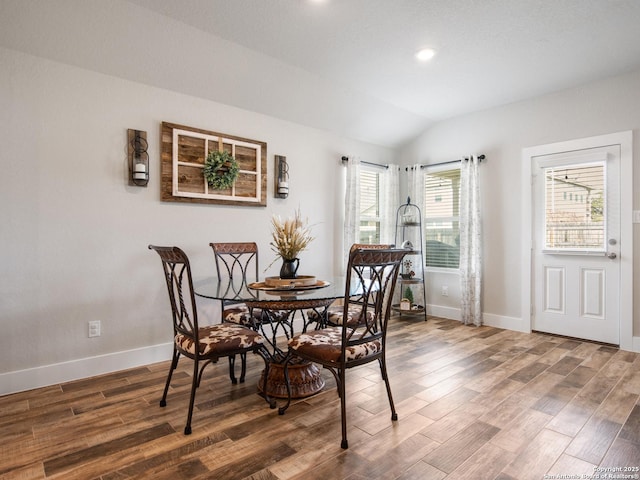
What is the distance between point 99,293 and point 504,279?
4220 millimetres

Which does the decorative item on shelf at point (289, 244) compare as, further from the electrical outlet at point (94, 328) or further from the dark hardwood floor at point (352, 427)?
the electrical outlet at point (94, 328)

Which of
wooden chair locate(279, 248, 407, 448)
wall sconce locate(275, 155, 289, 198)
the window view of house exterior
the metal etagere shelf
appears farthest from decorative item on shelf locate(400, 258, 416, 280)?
wooden chair locate(279, 248, 407, 448)

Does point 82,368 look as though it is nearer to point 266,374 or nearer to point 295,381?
point 266,374

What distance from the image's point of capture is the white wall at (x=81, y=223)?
2570mm

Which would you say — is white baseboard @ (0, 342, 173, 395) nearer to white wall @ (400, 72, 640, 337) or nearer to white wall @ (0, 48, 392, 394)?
white wall @ (0, 48, 392, 394)

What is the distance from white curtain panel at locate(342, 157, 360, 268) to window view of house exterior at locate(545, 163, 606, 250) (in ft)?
6.96

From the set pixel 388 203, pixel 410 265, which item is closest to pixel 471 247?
pixel 410 265

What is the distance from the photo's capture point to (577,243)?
3869 mm

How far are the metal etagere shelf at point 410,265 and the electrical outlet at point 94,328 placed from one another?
3.39 metres

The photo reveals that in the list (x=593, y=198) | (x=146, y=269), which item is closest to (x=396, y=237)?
(x=593, y=198)

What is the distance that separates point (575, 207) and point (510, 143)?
3.36ft

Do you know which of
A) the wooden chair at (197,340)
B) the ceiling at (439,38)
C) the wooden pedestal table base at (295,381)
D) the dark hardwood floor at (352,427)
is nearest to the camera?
the dark hardwood floor at (352,427)

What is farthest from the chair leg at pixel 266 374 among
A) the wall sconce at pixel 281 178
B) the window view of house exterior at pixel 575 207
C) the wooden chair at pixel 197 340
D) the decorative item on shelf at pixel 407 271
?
the window view of house exterior at pixel 575 207

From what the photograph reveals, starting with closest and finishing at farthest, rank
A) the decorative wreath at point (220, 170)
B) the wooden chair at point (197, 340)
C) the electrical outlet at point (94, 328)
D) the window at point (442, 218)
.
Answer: the wooden chair at point (197, 340)
the electrical outlet at point (94, 328)
the decorative wreath at point (220, 170)
the window at point (442, 218)
